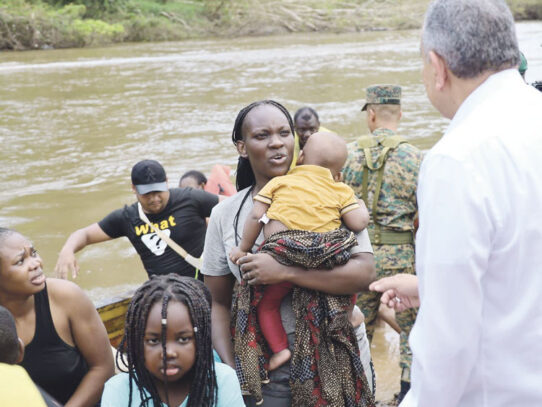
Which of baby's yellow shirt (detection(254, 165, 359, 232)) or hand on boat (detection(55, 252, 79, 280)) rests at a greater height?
baby's yellow shirt (detection(254, 165, 359, 232))

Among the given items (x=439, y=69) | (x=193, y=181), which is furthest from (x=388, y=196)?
(x=439, y=69)

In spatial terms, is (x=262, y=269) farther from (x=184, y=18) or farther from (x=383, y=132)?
(x=184, y=18)

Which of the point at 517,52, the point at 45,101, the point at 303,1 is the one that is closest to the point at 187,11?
the point at 303,1

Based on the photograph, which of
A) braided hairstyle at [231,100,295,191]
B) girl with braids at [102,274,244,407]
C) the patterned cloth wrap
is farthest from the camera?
braided hairstyle at [231,100,295,191]

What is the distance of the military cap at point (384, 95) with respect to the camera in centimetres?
467

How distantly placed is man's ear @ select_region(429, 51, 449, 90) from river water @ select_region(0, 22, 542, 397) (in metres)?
3.44

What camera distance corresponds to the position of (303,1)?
45.1 metres

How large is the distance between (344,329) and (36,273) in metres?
1.38

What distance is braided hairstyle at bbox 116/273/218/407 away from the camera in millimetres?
2307

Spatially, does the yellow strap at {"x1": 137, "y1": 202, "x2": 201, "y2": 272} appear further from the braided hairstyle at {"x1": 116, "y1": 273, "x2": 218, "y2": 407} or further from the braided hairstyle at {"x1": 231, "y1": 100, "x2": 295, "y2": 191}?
the braided hairstyle at {"x1": 116, "y1": 273, "x2": 218, "y2": 407}

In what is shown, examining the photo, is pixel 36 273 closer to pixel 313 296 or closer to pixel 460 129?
pixel 313 296

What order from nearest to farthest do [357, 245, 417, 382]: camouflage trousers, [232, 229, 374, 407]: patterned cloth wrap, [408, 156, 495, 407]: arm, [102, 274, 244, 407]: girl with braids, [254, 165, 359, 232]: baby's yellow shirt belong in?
[408, 156, 495, 407]: arm
[102, 274, 244, 407]: girl with braids
[232, 229, 374, 407]: patterned cloth wrap
[254, 165, 359, 232]: baby's yellow shirt
[357, 245, 417, 382]: camouflage trousers

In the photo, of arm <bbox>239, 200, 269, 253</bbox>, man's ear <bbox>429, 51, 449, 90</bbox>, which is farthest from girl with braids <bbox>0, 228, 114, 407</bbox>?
man's ear <bbox>429, 51, 449, 90</bbox>

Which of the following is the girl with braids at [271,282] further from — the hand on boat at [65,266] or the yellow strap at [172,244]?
the yellow strap at [172,244]
